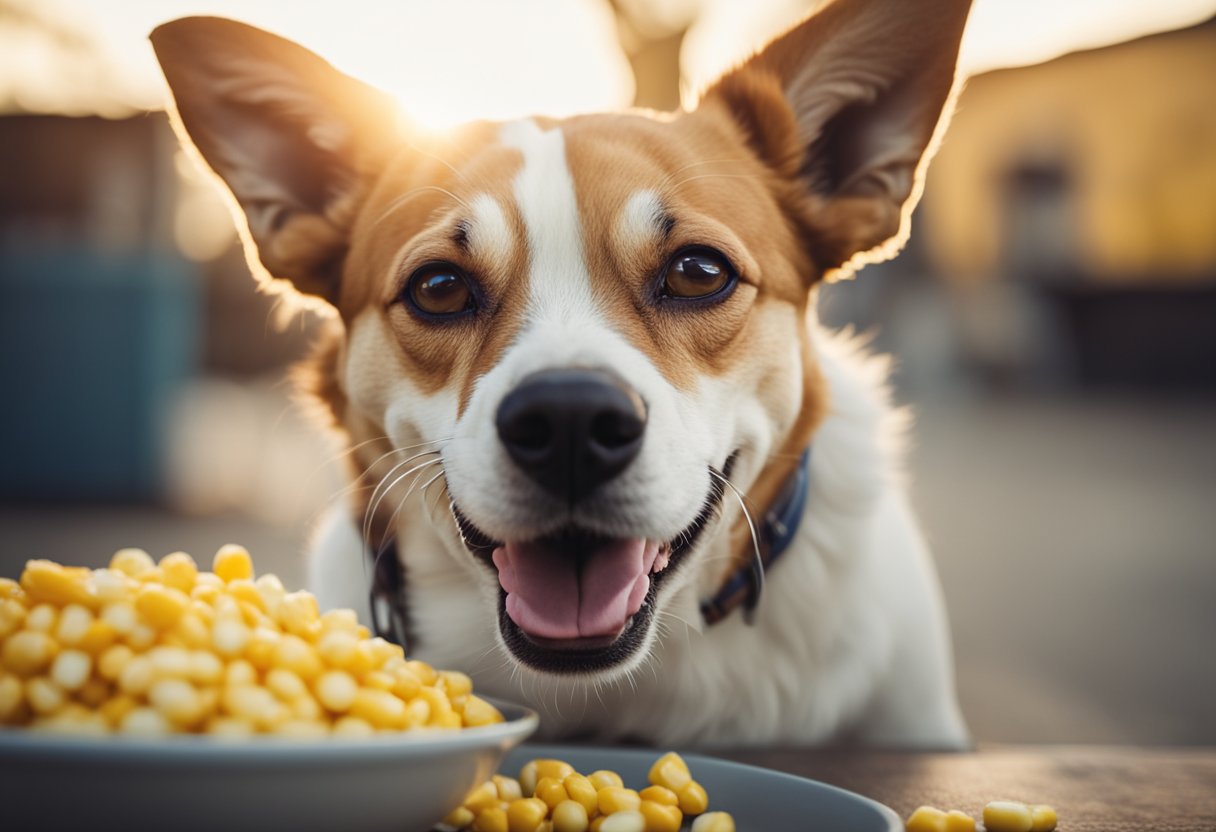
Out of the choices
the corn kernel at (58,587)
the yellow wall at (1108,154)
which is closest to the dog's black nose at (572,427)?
the corn kernel at (58,587)

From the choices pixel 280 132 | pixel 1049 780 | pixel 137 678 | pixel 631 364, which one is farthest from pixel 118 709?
pixel 280 132

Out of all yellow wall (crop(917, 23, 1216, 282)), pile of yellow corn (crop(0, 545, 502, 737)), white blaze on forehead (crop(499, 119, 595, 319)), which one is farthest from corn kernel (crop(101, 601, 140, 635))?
yellow wall (crop(917, 23, 1216, 282))

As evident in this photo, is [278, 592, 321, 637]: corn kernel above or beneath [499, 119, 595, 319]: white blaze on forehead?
beneath

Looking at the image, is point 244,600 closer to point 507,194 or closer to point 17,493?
point 507,194

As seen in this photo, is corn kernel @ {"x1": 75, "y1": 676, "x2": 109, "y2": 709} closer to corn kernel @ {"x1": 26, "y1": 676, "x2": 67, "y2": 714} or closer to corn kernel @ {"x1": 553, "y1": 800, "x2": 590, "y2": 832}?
corn kernel @ {"x1": 26, "y1": 676, "x2": 67, "y2": 714}

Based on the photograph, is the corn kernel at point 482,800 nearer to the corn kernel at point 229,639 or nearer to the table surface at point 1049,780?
the corn kernel at point 229,639

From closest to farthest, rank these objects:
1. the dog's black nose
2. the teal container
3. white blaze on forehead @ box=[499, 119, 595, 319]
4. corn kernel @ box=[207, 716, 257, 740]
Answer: corn kernel @ box=[207, 716, 257, 740]
the dog's black nose
white blaze on forehead @ box=[499, 119, 595, 319]
the teal container
